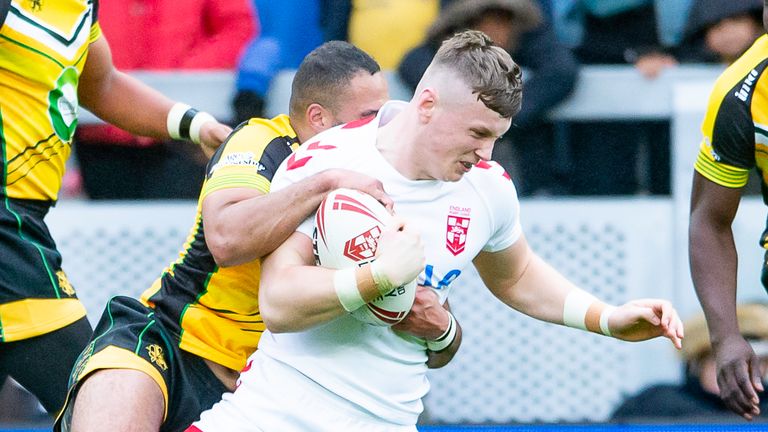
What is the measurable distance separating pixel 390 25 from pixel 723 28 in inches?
55.0

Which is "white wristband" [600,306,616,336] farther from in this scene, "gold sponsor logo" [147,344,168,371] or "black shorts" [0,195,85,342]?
"black shorts" [0,195,85,342]

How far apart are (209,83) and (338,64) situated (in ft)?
7.21

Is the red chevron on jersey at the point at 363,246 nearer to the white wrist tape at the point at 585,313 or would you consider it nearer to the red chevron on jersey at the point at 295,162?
the red chevron on jersey at the point at 295,162

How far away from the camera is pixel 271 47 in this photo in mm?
5551

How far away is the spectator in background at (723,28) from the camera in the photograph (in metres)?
5.35

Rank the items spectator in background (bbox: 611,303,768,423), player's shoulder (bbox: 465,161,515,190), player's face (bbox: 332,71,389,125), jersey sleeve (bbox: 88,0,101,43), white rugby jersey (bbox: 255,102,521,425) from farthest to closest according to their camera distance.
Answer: spectator in background (bbox: 611,303,768,423), jersey sleeve (bbox: 88,0,101,43), player's face (bbox: 332,71,389,125), player's shoulder (bbox: 465,161,515,190), white rugby jersey (bbox: 255,102,521,425)

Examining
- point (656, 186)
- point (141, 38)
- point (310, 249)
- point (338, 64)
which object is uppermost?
point (338, 64)

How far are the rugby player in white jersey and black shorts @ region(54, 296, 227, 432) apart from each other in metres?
0.26

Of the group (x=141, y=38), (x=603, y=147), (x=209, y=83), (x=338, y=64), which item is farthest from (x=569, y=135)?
(x=338, y=64)

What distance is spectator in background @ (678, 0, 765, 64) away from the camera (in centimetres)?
535

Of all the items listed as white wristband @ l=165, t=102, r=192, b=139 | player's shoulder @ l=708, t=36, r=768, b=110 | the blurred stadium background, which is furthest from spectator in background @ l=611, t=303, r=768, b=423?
white wristband @ l=165, t=102, r=192, b=139

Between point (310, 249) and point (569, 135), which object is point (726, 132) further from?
point (569, 135)

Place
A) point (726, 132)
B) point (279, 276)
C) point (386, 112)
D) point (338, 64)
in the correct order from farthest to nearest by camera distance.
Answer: point (726, 132) → point (338, 64) → point (386, 112) → point (279, 276)

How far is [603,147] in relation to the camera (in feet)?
18.1
